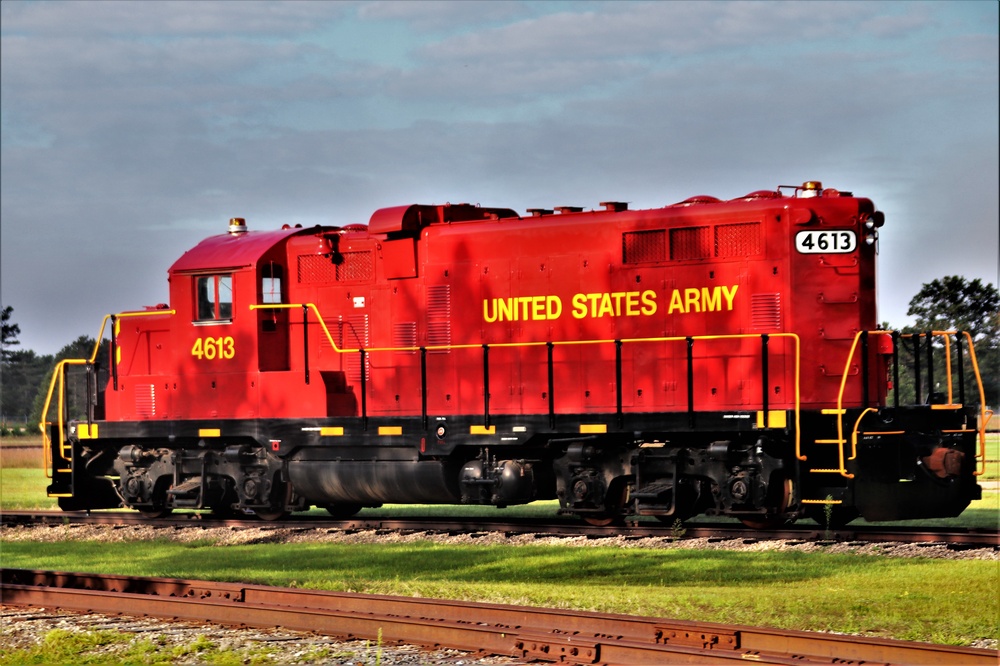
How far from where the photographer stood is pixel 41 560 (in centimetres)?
1391

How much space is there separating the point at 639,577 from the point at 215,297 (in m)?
7.89

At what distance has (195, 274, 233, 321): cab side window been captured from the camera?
1648 cm

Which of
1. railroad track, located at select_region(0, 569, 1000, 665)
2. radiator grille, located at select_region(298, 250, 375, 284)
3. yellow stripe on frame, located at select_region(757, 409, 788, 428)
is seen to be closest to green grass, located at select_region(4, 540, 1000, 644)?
railroad track, located at select_region(0, 569, 1000, 665)

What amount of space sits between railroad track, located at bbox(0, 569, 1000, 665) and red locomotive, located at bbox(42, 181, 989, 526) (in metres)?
5.26

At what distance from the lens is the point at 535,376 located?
14.7m

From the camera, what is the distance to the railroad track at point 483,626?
713 centimetres

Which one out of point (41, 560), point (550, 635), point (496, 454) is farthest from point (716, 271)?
point (41, 560)

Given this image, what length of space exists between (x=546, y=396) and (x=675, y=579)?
4.04 metres

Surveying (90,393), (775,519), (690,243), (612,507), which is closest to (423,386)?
(612,507)

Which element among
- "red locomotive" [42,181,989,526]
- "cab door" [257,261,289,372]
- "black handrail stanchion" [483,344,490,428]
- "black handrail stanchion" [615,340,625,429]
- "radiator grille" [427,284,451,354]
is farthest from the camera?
"cab door" [257,261,289,372]

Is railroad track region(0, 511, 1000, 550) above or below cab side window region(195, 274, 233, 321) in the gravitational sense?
below

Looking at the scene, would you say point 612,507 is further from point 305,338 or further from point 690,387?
A: point 305,338

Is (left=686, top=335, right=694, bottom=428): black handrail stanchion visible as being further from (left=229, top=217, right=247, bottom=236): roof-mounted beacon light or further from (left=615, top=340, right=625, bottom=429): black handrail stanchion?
(left=229, top=217, right=247, bottom=236): roof-mounted beacon light

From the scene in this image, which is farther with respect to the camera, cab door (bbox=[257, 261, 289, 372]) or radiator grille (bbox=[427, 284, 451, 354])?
cab door (bbox=[257, 261, 289, 372])
